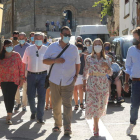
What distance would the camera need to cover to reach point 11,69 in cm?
882

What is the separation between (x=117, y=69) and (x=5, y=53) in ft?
13.4

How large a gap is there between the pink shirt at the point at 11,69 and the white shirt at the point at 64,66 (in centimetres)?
121

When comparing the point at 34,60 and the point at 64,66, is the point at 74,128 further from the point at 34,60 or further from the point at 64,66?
the point at 34,60

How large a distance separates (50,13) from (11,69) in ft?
153

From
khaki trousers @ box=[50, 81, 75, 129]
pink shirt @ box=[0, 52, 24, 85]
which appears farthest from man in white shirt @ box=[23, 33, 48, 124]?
khaki trousers @ box=[50, 81, 75, 129]

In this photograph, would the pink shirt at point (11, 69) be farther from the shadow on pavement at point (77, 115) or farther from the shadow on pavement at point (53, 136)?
the shadow on pavement at point (53, 136)

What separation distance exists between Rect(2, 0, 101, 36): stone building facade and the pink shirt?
44.4m

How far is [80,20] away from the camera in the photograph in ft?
184

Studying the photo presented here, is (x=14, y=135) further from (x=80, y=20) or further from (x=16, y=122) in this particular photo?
(x=80, y=20)

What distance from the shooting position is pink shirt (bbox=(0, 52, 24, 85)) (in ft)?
28.9

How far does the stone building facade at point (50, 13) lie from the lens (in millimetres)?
54375

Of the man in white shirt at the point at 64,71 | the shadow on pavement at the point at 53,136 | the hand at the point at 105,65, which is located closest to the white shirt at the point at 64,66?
the man in white shirt at the point at 64,71

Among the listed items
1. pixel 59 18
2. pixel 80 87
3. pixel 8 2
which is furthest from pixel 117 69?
pixel 8 2

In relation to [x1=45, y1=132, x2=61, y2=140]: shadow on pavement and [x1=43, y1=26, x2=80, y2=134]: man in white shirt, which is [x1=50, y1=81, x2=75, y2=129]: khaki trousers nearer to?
[x1=43, y1=26, x2=80, y2=134]: man in white shirt
